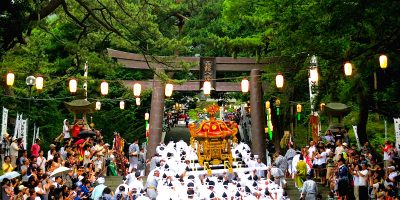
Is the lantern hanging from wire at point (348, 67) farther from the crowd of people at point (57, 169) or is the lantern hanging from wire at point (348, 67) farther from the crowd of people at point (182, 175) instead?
the crowd of people at point (57, 169)

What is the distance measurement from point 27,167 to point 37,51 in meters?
8.02

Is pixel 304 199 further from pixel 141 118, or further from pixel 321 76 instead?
pixel 141 118

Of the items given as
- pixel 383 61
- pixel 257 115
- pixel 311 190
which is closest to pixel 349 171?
pixel 311 190

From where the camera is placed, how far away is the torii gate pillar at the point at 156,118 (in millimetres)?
25125

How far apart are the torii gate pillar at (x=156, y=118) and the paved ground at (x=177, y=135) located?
11.4 m

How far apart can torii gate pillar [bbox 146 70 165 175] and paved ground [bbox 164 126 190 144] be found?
1145 cm

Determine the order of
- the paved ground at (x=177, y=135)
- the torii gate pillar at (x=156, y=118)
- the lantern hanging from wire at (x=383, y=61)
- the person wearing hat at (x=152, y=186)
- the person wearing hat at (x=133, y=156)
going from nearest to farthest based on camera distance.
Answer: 1. the lantern hanging from wire at (x=383, y=61)
2. the person wearing hat at (x=152, y=186)
3. the person wearing hat at (x=133, y=156)
4. the torii gate pillar at (x=156, y=118)
5. the paved ground at (x=177, y=135)

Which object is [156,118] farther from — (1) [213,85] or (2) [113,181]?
(2) [113,181]

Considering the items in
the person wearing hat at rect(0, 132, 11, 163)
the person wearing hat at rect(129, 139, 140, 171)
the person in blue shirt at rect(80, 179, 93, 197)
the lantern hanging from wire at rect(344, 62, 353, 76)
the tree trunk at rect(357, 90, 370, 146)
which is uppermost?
the lantern hanging from wire at rect(344, 62, 353, 76)

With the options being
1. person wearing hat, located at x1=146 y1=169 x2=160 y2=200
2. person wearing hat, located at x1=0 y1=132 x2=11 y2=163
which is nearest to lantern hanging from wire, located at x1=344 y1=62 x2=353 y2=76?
person wearing hat, located at x1=146 y1=169 x2=160 y2=200

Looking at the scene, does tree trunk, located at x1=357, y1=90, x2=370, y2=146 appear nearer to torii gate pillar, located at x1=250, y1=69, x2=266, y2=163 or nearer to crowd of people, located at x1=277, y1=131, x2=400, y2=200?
crowd of people, located at x1=277, y1=131, x2=400, y2=200

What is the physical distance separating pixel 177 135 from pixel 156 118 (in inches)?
589

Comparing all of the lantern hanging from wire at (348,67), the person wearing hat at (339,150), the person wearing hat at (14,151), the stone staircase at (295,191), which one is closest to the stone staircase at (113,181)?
the person wearing hat at (14,151)

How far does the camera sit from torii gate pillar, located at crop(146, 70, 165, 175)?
82.4ft
